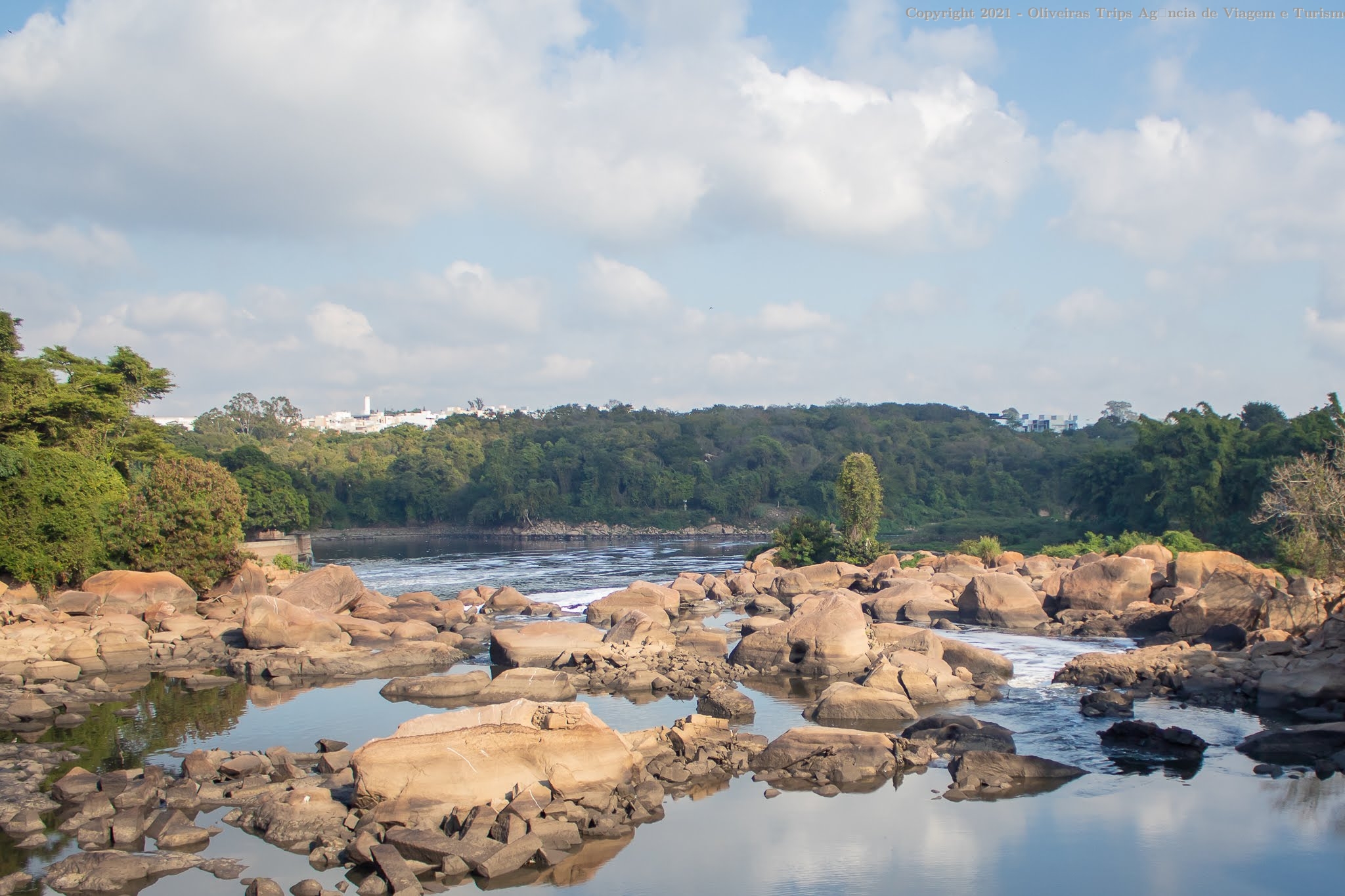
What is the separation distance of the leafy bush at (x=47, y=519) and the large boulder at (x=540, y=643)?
14.2 m

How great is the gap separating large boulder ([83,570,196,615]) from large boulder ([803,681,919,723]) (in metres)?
21.0

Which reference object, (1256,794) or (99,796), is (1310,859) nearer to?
(1256,794)

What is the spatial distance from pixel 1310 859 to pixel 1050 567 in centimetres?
2709

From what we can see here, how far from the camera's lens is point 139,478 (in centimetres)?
3584

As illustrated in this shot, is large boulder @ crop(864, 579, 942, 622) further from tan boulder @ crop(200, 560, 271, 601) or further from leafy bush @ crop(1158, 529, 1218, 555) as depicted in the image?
tan boulder @ crop(200, 560, 271, 601)

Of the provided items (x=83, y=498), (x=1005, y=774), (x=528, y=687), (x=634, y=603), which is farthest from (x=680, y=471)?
(x=1005, y=774)

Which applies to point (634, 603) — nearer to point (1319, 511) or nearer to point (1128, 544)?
point (1319, 511)

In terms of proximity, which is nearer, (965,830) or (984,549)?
(965,830)

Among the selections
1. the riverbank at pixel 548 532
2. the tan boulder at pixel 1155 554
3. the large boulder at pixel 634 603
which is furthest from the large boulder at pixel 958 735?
the riverbank at pixel 548 532

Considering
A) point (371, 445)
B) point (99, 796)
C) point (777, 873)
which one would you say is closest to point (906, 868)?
point (777, 873)

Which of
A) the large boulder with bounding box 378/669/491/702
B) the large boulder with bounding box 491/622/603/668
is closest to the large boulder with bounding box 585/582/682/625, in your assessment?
the large boulder with bounding box 491/622/603/668

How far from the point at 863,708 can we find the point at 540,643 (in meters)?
9.64

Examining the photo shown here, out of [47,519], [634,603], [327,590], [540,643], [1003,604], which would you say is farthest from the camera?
[634,603]

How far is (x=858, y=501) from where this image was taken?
151 ft
